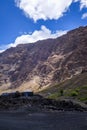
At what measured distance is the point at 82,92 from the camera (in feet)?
618

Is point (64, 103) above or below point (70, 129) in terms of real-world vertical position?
above

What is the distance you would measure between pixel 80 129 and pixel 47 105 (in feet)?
252

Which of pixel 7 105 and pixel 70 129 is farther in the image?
pixel 7 105

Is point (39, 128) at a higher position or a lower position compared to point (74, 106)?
lower

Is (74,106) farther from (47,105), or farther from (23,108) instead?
(23,108)

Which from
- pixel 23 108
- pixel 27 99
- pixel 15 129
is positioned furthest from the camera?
pixel 27 99

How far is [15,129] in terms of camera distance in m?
67.8

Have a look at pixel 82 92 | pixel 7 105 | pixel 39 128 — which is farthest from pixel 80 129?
pixel 82 92

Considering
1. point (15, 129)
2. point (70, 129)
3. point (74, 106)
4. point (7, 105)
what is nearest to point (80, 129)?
point (70, 129)

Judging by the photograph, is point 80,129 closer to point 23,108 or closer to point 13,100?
point 23,108

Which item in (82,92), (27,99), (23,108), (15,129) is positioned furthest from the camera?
(82,92)

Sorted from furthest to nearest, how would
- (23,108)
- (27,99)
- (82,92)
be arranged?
(82,92)
(27,99)
(23,108)

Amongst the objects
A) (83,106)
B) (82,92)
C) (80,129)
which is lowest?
(80,129)

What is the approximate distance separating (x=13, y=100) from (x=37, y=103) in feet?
45.3
